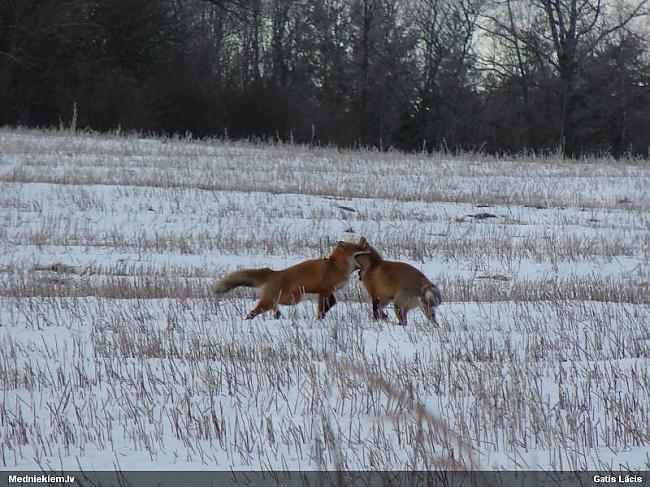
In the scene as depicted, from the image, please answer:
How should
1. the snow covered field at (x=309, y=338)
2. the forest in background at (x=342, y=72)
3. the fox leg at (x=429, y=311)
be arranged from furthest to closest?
1. the forest in background at (x=342, y=72)
2. the fox leg at (x=429, y=311)
3. the snow covered field at (x=309, y=338)

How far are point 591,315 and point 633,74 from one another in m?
34.5

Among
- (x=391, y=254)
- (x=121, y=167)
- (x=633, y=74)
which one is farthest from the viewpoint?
(x=633, y=74)

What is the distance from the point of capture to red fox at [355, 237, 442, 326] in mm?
7008

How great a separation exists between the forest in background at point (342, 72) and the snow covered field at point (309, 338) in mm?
17369

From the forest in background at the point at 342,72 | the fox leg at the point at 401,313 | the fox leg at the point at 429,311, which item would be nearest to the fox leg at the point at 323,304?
the fox leg at the point at 401,313

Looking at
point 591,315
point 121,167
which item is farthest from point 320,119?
point 591,315

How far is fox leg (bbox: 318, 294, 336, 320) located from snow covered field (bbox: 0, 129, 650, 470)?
0.32 feet

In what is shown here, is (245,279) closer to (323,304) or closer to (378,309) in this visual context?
(323,304)

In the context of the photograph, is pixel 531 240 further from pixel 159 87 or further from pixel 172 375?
pixel 159 87

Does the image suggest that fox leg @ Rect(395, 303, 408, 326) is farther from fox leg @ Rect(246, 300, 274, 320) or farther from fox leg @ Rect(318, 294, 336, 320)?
fox leg @ Rect(246, 300, 274, 320)

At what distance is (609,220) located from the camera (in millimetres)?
15062

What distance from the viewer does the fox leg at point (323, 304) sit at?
7.23 m

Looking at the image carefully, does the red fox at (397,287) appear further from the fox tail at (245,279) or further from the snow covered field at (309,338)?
the fox tail at (245,279)

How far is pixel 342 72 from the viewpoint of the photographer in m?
42.6
